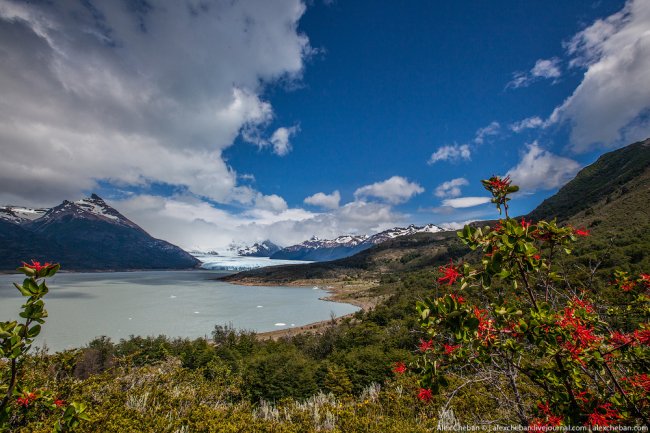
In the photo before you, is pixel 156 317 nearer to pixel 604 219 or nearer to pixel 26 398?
pixel 26 398

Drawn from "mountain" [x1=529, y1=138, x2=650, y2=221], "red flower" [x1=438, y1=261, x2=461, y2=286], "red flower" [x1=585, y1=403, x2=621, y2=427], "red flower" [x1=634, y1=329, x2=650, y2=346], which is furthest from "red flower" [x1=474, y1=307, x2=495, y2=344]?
"mountain" [x1=529, y1=138, x2=650, y2=221]

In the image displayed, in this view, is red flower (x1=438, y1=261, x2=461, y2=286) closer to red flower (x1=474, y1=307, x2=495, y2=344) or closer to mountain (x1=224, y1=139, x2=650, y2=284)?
red flower (x1=474, y1=307, x2=495, y2=344)

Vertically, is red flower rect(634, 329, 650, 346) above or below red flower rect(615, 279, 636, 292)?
below

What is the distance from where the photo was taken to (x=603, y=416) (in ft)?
9.35

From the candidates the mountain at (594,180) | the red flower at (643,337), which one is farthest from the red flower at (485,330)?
the mountain at (594,180)

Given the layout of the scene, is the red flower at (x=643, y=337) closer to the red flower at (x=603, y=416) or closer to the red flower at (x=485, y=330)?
the red flower at (x=603, y=416)

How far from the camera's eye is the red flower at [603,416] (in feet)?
9.39

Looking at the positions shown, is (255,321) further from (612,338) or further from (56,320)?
(612,338)

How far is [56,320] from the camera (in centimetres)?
6266

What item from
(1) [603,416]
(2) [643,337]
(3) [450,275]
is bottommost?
(1) [603,416]

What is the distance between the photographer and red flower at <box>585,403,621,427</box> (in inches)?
113

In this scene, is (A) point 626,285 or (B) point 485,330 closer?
(B) point 485,330

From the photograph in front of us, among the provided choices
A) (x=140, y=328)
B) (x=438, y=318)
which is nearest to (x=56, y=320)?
(x=140, y=328)

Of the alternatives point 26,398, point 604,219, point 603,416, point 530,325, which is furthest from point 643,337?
point 604,219
